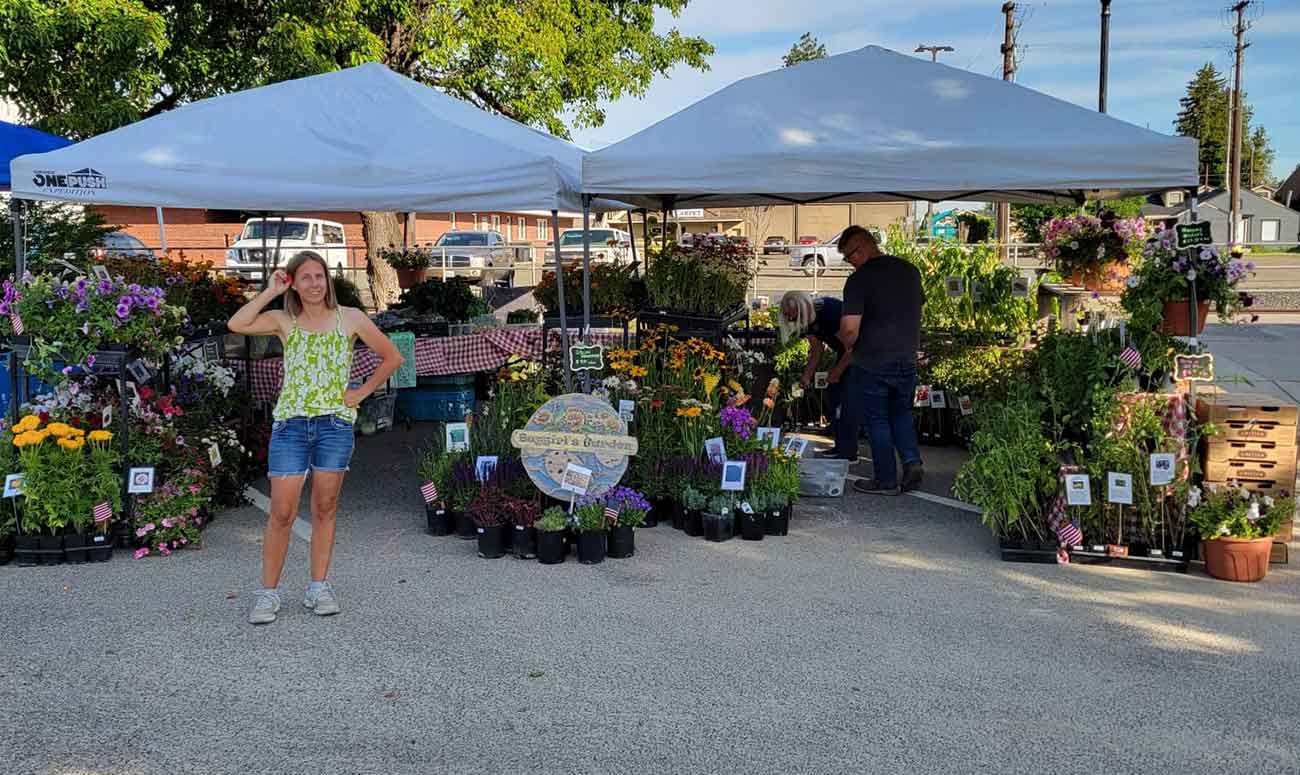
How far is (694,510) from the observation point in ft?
20.2

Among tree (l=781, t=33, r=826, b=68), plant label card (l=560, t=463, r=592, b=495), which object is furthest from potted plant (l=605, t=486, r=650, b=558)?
tree (l=781, t=33, r=826, b=68)

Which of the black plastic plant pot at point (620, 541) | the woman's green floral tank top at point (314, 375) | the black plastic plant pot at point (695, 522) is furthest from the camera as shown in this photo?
the black plastic plant pot at point (695, 522)

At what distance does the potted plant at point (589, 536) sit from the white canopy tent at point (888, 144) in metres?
1.81

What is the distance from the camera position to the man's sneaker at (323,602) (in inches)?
190

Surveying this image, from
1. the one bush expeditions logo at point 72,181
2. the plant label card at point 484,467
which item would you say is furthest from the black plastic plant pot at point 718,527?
the one bush expeditions logo at point 72,181

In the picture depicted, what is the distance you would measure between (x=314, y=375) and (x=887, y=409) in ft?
12.6

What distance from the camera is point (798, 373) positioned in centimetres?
907

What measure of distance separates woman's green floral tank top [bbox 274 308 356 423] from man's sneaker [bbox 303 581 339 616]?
77 centimetres

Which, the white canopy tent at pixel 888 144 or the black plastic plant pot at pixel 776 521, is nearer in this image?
the white canopy tent at pixel 888 144

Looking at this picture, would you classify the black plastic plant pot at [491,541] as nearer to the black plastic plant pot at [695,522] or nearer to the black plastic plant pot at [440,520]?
the black plastic plant pot at [440,520]

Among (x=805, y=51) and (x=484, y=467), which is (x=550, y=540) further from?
(x=805, y=51)

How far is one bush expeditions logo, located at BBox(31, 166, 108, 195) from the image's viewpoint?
20.3ft

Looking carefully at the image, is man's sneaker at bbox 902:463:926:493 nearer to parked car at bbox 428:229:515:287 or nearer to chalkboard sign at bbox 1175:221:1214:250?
chalkboard sign at bbox 1175:221:1214:250

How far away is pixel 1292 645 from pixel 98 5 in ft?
39.1
